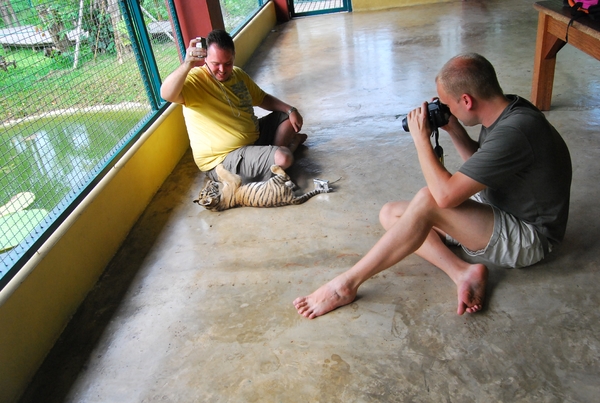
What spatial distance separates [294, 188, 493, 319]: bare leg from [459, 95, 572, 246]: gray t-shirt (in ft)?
0.50

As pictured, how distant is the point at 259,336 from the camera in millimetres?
1896

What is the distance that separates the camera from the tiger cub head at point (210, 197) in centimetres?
279

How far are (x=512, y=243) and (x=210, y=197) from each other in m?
1.66

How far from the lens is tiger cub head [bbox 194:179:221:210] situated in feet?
9.17

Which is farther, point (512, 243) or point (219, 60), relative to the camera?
point (219, 60)

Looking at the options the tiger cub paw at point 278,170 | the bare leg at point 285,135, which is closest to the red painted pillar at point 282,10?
the bare leg at point 285,135

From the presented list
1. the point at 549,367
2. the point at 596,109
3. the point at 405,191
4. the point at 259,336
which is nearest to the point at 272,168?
the point at 405,191

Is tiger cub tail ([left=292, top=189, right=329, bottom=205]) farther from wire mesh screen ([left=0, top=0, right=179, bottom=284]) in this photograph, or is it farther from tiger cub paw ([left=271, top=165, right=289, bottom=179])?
wire mesh screen ([left=0, top=0, right=179, bottom=284])

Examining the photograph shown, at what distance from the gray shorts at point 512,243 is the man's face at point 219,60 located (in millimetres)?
1724

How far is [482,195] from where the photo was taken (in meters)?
2.04

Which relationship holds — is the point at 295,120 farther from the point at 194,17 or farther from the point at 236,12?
the point at 236,12

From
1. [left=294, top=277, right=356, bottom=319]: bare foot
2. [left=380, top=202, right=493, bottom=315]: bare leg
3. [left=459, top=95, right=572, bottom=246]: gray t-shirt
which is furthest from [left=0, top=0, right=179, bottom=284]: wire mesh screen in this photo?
[left=459, top=95, right=572, bottom=246]: gray t-shirt

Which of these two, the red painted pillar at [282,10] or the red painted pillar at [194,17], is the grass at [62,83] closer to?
the red painted pillar at [194,17]

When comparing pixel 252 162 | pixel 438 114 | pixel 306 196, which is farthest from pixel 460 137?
pixel 252 162
